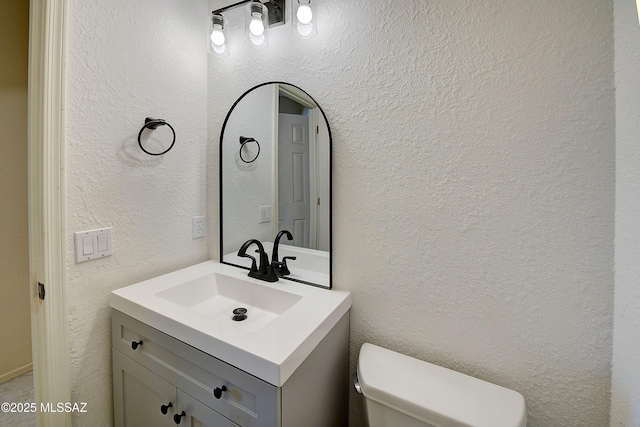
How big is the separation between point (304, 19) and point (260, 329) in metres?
Answer: 1.22

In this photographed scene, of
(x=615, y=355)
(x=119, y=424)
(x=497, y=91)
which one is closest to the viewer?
(x=615, y=355)

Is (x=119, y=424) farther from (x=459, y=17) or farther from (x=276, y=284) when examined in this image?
(x=459, y=17)

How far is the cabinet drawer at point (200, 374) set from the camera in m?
0.70

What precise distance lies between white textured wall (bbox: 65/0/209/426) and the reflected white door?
52 centimetres

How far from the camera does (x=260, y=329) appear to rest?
88 centimetres

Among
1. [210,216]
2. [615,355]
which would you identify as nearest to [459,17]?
[615,355]

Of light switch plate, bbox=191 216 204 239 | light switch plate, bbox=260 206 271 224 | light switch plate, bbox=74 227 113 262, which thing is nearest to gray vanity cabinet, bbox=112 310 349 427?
light switch plate, bbox=74 227 113 262

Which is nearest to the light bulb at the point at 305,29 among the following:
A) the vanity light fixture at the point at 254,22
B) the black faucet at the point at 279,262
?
the vanity light fixture at the point at 254,22

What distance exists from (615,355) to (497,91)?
0.83 metres

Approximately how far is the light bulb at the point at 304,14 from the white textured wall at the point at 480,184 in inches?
2.4

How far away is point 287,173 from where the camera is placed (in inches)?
48.6

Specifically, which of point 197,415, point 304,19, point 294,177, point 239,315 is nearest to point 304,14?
point 304,19

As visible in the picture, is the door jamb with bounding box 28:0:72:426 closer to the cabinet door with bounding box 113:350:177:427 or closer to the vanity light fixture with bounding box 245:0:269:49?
the cabinet door with bounding box 113:350:177:427

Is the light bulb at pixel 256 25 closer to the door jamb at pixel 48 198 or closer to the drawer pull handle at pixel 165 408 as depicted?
the door jamb at pixel 48 198
